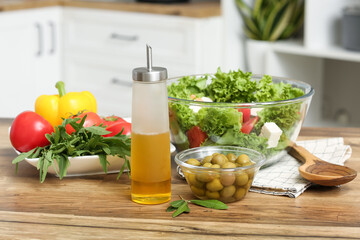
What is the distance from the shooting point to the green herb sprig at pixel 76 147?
1094 millimetres

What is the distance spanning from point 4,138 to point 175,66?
1.78m

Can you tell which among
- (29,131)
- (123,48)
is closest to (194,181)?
(29,131)

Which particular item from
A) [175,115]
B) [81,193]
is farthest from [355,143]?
[81,193]

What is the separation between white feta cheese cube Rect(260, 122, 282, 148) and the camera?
111 centimetres

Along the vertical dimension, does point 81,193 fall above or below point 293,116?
below

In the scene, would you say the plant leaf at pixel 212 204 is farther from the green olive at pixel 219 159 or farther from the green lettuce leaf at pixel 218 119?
the green lettuce leaf at pixel 218 119

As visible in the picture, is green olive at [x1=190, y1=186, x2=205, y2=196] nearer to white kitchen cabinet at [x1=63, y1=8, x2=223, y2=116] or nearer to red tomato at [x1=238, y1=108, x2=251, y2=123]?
red tomato at [x1=238, y1=108, x2=251, y2=123]

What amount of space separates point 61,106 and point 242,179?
0.48m

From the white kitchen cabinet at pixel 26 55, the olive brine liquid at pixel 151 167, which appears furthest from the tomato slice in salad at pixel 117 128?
the white kitchen cabinet at pixel 26 55

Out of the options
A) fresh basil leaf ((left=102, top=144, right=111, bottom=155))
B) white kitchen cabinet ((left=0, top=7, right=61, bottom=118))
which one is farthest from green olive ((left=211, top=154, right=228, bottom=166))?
white kitchen cabinet ((left=0, top=7, right=61, bottom=118))

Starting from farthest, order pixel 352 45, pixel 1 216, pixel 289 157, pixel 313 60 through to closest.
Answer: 1. pixel 313 60
2. pixel 352 45
3. pixel 289 157
4. pixel 1 216

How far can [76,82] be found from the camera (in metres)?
3.58

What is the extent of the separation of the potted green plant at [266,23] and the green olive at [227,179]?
1956 mm

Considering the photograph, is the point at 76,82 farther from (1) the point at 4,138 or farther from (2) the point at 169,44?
(1) the point at 4,138
